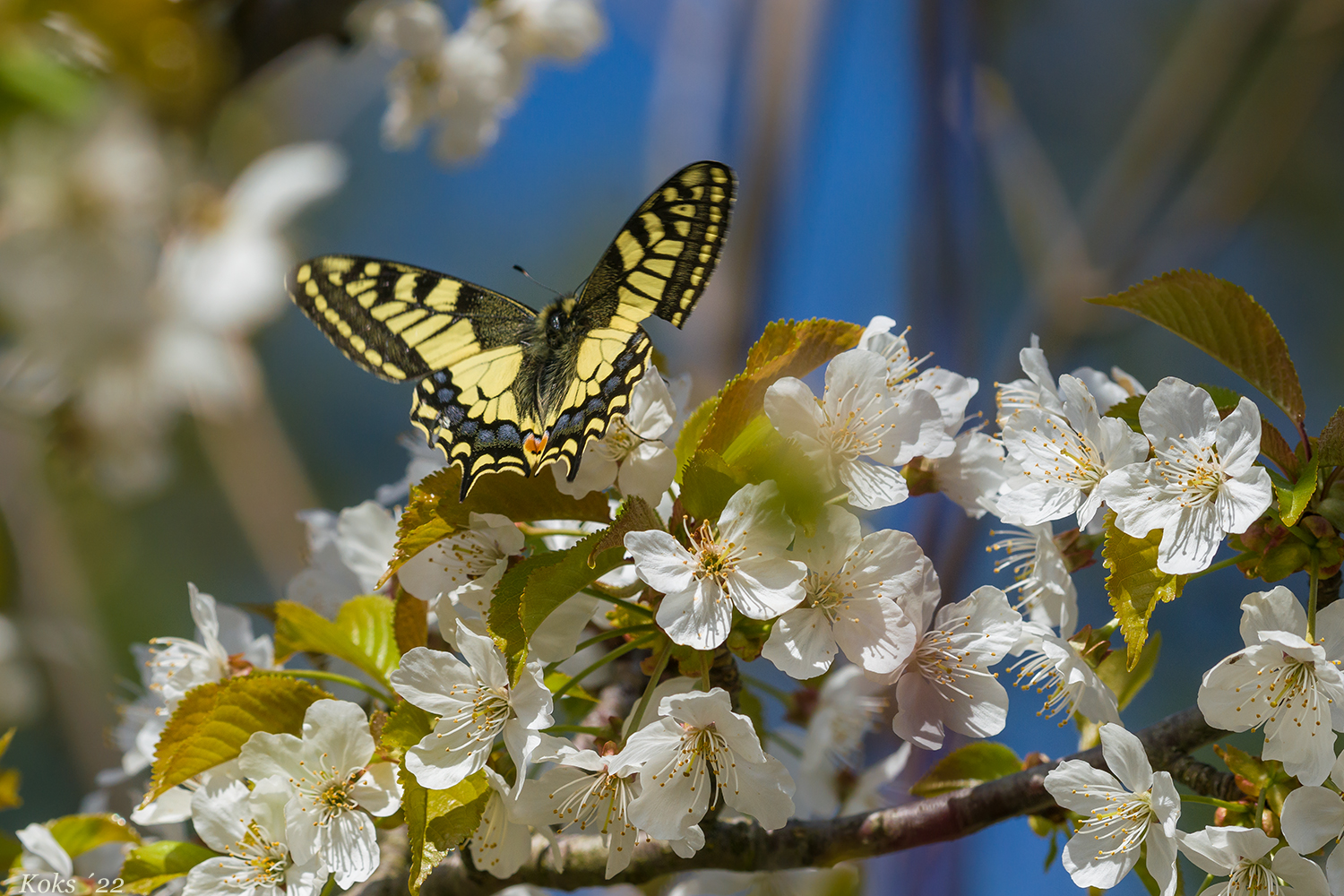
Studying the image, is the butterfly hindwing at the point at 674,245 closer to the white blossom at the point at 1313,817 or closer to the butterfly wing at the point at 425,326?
the butterfly wing at the point at 425,326

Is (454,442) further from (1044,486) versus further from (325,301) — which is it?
(1044,486)

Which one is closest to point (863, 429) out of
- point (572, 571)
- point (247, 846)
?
point (572, 571)

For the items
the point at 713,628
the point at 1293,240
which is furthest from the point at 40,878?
the point at 1293,240

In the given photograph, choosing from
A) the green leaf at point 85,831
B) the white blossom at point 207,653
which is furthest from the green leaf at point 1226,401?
the green leaf at point 85,831

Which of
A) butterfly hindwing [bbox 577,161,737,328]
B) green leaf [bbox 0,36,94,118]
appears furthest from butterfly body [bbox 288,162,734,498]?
green leaf [bbox 0,36,94,118]

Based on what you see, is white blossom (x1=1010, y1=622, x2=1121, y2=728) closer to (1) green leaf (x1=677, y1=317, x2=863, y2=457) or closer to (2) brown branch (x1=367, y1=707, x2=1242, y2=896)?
(2) brown branch (x1=367, y1=707, x2=1242, y2=896)

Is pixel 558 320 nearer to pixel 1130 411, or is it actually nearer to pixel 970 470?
pixel 970 470
